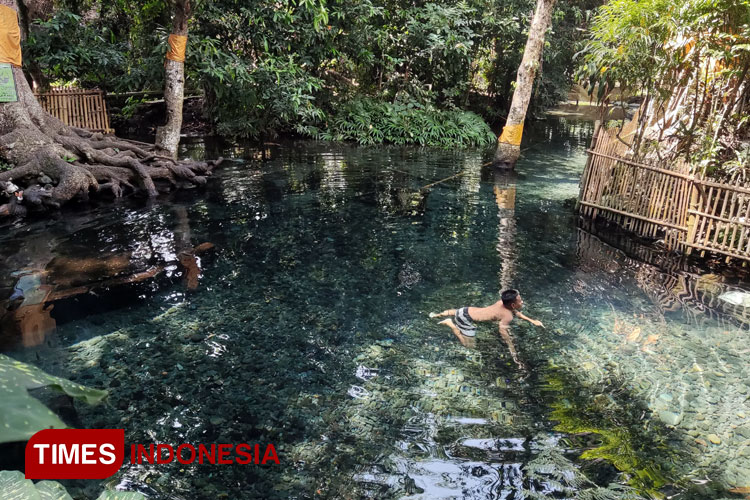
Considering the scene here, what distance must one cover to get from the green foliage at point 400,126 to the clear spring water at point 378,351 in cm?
928

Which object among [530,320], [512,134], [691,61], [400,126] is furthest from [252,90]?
[530,320]

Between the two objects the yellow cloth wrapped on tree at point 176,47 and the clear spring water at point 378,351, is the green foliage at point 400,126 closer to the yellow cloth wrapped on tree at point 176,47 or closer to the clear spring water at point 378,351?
the yellow cloth wrapped on tree at point 176,47

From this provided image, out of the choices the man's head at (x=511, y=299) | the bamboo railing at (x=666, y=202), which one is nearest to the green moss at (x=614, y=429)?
the man's head at (x=511, y=299)

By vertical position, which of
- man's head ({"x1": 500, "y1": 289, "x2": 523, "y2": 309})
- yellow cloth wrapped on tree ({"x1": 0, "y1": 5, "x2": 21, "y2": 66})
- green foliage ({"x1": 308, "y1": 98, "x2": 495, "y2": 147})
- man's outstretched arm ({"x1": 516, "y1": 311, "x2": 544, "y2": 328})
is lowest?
man's outstretched arm ({"x1": 516, "y1": 311, "x2": 544, "y2": 328})

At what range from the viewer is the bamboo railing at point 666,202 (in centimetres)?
780

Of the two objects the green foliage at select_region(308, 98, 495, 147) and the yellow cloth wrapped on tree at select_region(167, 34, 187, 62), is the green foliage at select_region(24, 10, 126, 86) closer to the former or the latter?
the yellow cloth wrapped on tree at select_region(167, 34, 187, 62)

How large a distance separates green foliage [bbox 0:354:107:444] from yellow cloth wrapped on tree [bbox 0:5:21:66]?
872cm

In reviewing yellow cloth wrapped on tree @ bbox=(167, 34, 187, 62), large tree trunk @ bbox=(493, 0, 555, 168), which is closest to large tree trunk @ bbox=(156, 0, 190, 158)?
yellow cloth wrapped on tree @ bbox=(167, 34, 187, 62)

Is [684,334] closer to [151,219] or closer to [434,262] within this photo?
[434,262]

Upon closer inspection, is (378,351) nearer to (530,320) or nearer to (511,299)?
(511,299)

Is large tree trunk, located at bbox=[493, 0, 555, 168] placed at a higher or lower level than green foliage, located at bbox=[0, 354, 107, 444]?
higher

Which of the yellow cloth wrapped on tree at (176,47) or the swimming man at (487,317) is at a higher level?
the yellow cloth wrapped on tree at (176,47)

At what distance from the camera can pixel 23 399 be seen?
303 cm

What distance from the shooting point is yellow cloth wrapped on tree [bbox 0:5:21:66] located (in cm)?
922
